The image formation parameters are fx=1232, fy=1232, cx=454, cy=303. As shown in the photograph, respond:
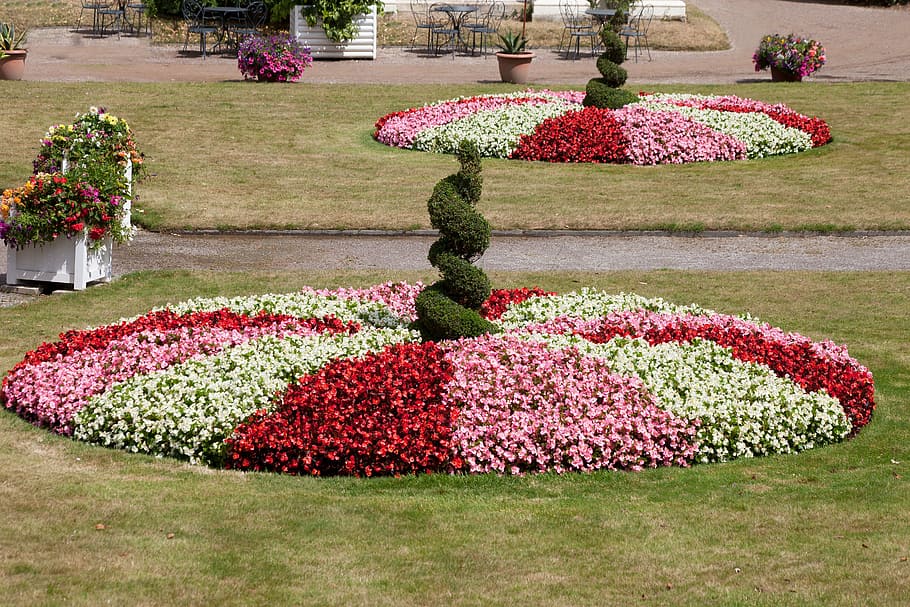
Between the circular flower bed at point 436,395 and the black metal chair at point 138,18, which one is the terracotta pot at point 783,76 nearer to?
the black metal chair at point 138,18

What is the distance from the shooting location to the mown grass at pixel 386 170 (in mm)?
17625

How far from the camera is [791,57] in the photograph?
2931 cm

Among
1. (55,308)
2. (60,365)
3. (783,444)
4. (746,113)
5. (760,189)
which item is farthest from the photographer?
(746,113)

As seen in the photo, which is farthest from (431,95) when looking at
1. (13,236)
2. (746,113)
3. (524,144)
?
(13,236)

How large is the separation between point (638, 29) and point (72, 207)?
82.7 ft

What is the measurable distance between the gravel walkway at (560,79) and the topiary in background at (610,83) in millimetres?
5646

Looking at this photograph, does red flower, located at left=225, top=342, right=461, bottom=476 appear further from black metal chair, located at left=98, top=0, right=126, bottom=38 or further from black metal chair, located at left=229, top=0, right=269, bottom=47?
black metal chair, located at left=98, top=0, right=126, bottom=38

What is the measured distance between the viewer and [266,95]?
2697cm

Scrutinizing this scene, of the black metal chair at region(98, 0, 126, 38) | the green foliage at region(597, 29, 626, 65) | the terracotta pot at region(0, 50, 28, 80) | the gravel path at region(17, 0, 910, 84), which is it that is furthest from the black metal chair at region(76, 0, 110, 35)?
the green foliage at region(597, 29, 626, 65)

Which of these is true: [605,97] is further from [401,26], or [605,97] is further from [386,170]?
[401,26]

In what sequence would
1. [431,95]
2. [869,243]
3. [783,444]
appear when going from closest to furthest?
1. [783,444]
2. [869,243]
3. [431,95]

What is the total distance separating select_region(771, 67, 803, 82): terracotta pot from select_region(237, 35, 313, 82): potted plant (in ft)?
36.8

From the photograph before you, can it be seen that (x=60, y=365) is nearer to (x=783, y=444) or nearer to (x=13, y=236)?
(x=13, y=236)

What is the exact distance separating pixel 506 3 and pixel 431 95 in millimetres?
12346
